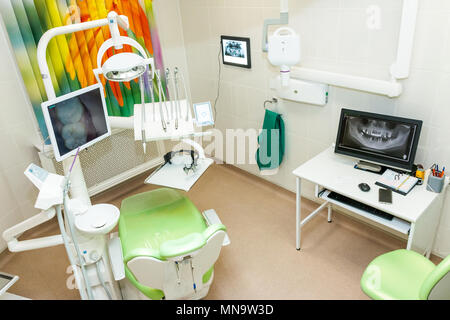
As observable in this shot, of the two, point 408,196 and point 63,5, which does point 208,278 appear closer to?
point 408,196

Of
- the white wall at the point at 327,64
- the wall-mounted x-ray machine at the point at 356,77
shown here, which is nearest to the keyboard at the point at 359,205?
the white wall at the point at 327,64

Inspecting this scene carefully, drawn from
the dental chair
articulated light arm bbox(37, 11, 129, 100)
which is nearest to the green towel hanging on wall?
the dental chair

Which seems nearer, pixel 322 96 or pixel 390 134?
pixel 390 134

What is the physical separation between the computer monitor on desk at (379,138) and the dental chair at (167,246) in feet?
3.78

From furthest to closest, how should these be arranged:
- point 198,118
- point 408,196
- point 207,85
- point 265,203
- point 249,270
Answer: point 207,85
point 265,203
point 249,270
point 198,118
point 408,196

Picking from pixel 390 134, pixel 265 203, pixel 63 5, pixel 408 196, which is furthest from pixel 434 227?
pixel 63 5

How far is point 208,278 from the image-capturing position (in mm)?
2111

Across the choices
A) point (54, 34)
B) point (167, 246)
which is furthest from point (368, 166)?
point (54, 34)

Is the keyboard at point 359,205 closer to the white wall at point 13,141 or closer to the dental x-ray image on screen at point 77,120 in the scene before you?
the dental x-ray image on screen at point 77,120

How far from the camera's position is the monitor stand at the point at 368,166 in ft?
7.73

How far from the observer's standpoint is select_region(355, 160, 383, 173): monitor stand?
7.73ft

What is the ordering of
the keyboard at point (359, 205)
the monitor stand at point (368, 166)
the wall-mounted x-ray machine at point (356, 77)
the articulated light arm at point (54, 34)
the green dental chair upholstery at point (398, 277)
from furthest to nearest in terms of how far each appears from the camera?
the monitor stand at point (368, 166), the keyboard at point (359, 205), the wall-mounted x-ray machine at point (356, 77), the articulated light arm at point (54, 34), the green dental chair upholstery at point (398, 277)

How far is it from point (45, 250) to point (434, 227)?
2881 mm

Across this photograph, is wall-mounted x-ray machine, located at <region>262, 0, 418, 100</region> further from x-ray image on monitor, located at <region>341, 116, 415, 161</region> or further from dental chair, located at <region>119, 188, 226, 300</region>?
dental chair, located at <region>119, 188, 226, 300</region>
